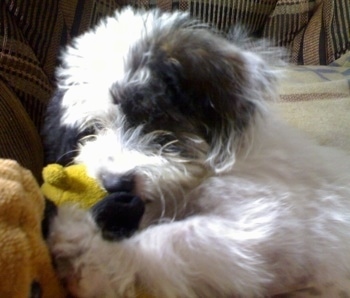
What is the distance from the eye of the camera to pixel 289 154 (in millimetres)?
1190

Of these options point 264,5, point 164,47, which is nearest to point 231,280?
point 164,47

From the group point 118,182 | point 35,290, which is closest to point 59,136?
point 118,182

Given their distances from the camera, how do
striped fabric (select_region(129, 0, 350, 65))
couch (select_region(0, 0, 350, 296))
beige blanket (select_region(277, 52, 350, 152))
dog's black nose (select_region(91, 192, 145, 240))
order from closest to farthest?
dog's black nose (select_region(91, 192, 145, 240)) → couch (select_region(0, 0, 350, 296)) → beige blanket (select_region(277, 52, 350, 152)) → striped fabric (select_region(129, 0, 350, 65))

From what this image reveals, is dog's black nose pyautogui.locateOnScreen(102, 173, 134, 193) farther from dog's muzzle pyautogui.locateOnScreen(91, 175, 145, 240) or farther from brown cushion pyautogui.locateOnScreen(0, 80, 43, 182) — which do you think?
brown cushion pyautogui.locateOnScreen(0, 80, 43, 182)

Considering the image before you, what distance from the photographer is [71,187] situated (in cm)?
96

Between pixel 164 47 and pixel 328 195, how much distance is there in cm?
47

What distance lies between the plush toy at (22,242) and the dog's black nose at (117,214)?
119 mm

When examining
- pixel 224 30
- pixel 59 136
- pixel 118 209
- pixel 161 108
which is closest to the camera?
pixel 118 209

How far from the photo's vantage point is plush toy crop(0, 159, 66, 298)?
2.13ft

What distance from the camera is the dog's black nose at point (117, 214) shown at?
0.89 m

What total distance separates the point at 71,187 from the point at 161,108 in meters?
0.23

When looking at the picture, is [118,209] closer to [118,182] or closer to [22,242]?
[118,182]

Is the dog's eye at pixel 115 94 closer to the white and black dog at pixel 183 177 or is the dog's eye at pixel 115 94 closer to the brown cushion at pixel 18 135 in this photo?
the white and black dog at pixel 183 177

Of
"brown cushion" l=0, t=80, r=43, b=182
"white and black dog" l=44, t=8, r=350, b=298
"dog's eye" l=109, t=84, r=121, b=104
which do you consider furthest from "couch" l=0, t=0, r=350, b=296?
"dog's eye" l=109, t=84, r=121, b=104
